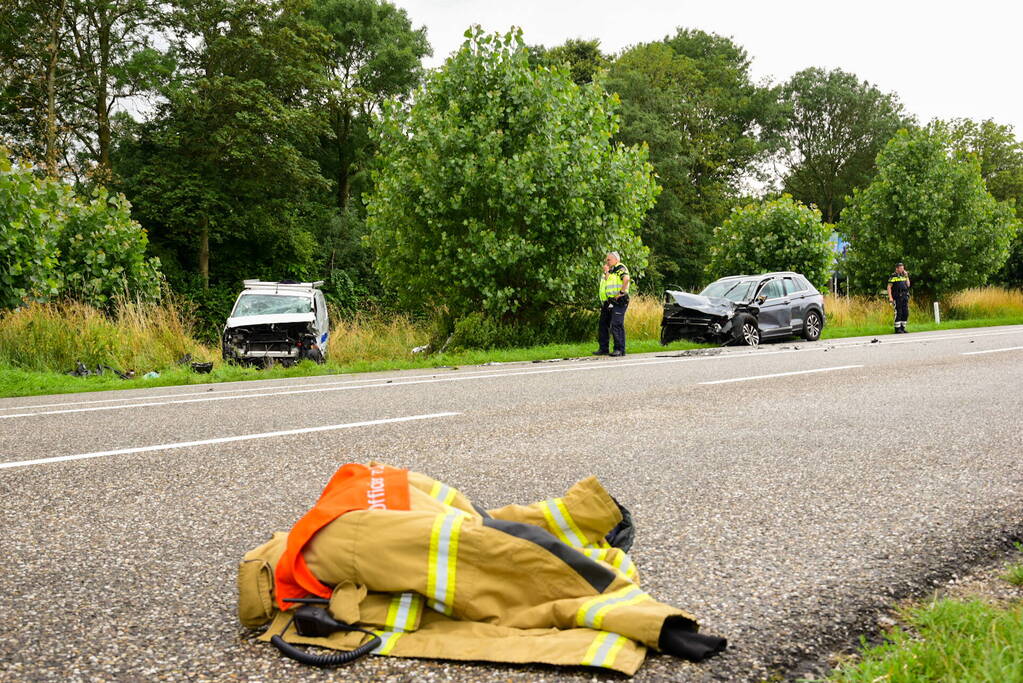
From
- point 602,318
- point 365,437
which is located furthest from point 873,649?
point 602,318

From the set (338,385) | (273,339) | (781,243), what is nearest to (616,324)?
(273,339)

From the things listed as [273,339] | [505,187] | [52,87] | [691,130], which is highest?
[691,130]

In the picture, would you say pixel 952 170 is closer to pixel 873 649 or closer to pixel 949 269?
pixel 949 269

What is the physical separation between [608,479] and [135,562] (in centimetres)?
245

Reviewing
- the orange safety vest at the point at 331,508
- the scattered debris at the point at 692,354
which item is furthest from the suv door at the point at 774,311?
the orange safety vest at the point at 331,508

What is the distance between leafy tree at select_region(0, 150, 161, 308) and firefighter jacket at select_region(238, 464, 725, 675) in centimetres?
1247

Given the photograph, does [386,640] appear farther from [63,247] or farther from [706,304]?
[706,304]

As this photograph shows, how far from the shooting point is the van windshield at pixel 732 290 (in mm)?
19281

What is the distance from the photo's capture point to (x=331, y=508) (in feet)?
9.07

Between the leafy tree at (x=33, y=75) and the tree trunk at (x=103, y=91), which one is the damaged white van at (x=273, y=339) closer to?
the leafy tree at (x=33, y=75)

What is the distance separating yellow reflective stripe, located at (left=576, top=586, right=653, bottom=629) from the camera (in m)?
2.48

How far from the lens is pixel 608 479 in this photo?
466 cm

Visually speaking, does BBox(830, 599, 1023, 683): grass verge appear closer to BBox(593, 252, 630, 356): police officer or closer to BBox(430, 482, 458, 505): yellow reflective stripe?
BBox(430, 482, 458, 505): yellow reflective stripe

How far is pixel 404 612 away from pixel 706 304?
658 inches
